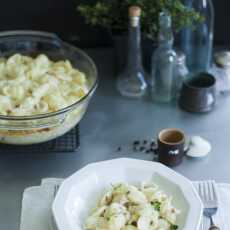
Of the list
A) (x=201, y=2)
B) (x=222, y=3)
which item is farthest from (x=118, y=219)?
(x=222, y=3)

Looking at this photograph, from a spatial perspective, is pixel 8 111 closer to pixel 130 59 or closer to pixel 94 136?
pixel 94 136

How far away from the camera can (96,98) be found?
1484 millimetres

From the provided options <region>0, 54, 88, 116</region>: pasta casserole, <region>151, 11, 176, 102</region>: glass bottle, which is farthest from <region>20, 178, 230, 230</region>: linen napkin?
<region>151, 11, 176, 102</region>: glass bottle

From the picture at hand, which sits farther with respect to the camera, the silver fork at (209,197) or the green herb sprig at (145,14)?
the green herb sprig at (145,14)

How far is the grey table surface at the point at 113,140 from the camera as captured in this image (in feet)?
4.11

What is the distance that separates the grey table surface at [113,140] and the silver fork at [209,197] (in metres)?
0.06

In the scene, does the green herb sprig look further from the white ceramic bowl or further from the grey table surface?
the white ceramic bowl

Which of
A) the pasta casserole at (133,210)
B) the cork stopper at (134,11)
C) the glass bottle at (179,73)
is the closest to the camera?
the pasta casserole at (133,210)

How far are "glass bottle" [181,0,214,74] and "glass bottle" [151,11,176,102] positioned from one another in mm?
81

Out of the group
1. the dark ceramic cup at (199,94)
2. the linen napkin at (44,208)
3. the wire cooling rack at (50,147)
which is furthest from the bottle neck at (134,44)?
the linen napkin at (44,208)

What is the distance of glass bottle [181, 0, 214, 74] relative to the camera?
4.84ft

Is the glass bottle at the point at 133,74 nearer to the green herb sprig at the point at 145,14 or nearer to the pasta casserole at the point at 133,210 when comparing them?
the green herb sprig at the point at 145,14

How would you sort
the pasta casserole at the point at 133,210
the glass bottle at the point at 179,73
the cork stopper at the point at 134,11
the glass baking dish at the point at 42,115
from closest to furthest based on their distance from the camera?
the pasta casserole at the point at 133,210 → the glass baking dish at the point at 42,115 → the cork stopper at the point at 134,11 → the glass bottle at the point at 179,73

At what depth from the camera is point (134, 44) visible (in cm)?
141
